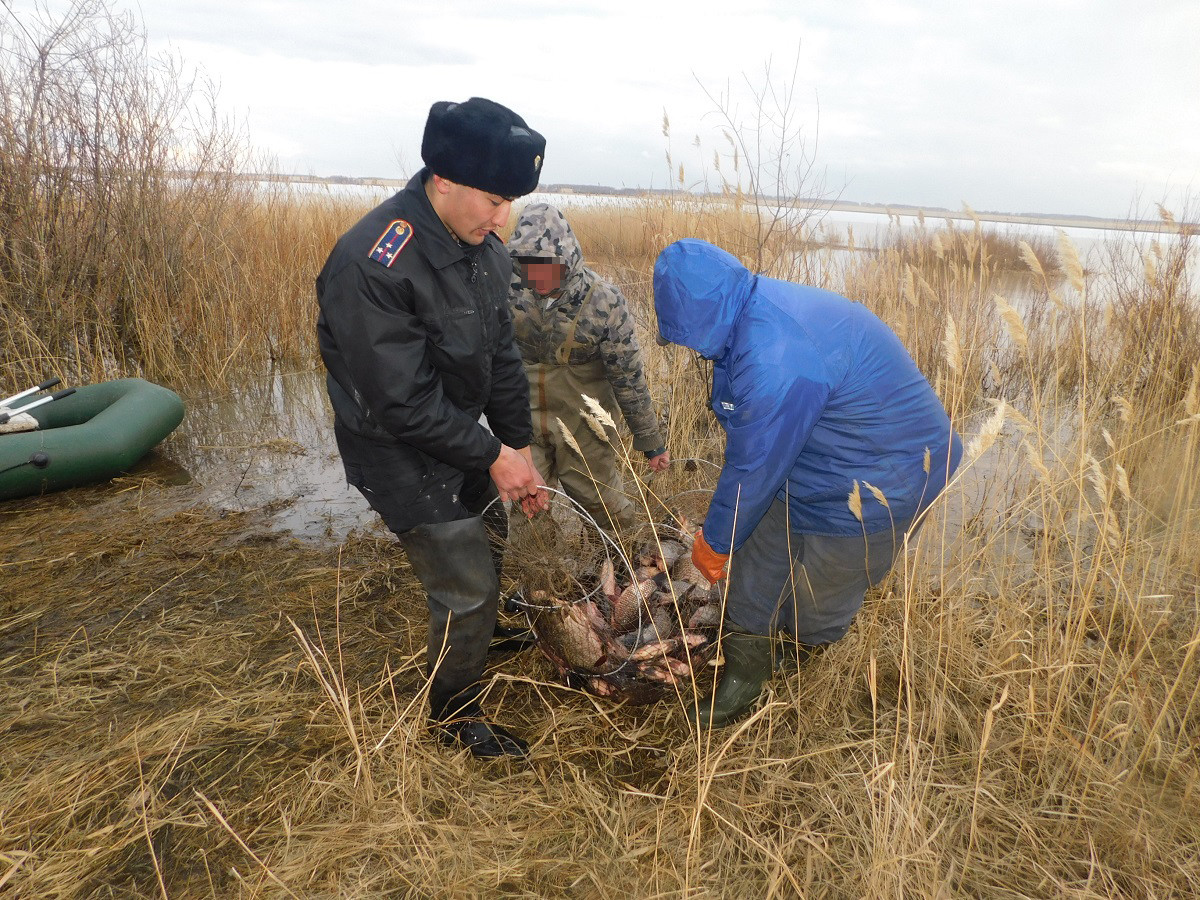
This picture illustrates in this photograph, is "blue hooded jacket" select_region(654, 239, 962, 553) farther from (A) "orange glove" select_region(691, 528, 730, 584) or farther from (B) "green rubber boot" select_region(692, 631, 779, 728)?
(B) "green rubber boot" select_region(692, 631, 779, 728)

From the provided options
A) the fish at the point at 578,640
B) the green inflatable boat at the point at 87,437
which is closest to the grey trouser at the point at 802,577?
the fish at the point at 578,640

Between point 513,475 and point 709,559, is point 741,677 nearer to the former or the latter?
point 709,559

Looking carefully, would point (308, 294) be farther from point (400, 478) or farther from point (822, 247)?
point (400, 478)

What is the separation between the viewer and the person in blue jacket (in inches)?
79.7

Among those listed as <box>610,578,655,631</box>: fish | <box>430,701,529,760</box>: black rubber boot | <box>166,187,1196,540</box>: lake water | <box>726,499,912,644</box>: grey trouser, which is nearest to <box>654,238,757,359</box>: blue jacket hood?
<box>726,499,912,644</box>: grey trouser

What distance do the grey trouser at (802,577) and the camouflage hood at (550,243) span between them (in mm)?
1462

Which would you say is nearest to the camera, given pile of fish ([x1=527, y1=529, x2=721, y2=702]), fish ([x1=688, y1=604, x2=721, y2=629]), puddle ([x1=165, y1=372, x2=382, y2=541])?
pile of fish ([x1=527, y1=529, x2=721, y2=702])

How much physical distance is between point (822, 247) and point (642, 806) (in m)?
4.90

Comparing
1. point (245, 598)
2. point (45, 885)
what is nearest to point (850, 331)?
point (45, 885)

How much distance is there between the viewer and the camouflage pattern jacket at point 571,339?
129 inches

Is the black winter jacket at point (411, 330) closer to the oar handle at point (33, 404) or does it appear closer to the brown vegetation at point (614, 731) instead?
the brown vegetation at point (614, 731)

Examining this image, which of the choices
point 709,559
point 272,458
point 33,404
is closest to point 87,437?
point 33,404

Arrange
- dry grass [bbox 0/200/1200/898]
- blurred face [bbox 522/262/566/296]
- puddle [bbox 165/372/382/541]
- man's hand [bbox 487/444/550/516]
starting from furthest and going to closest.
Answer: puddle [bbox 165/372/382/541] → blurred face [bbox 522/262/566/296] → man's hand [bbox 487/444/550/516] → dry grass [bbox 0/200/1200/898]

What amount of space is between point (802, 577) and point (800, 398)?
2.37 ft
